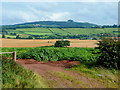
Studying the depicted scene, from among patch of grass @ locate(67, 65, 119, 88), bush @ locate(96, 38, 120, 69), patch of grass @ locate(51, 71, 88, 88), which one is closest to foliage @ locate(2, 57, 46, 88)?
patch of grass @ locate(51, 71, 88, 88)

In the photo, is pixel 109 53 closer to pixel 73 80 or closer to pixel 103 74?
pixel 103 74

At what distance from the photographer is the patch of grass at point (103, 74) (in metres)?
9.42

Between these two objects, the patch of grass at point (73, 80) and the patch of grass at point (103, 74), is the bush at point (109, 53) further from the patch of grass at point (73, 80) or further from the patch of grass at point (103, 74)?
the patch of grass at point (73, 80)

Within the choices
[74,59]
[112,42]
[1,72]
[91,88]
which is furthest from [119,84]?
[74,59]

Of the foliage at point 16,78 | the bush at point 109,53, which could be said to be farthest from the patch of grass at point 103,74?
the foliage at point 16,78

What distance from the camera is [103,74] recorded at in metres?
10.5

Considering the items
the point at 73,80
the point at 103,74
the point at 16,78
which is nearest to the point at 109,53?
the point at 103,74

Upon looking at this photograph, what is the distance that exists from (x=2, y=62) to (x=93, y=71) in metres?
4.63

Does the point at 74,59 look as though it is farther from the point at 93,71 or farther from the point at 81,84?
A: the point at 81,84

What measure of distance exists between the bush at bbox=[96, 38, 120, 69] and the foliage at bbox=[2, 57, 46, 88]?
17.4 ft

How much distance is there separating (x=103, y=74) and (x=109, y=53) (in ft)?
6.90

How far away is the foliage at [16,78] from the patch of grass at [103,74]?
124 inches

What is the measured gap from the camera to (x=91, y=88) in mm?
8344

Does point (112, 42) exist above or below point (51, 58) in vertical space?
above
